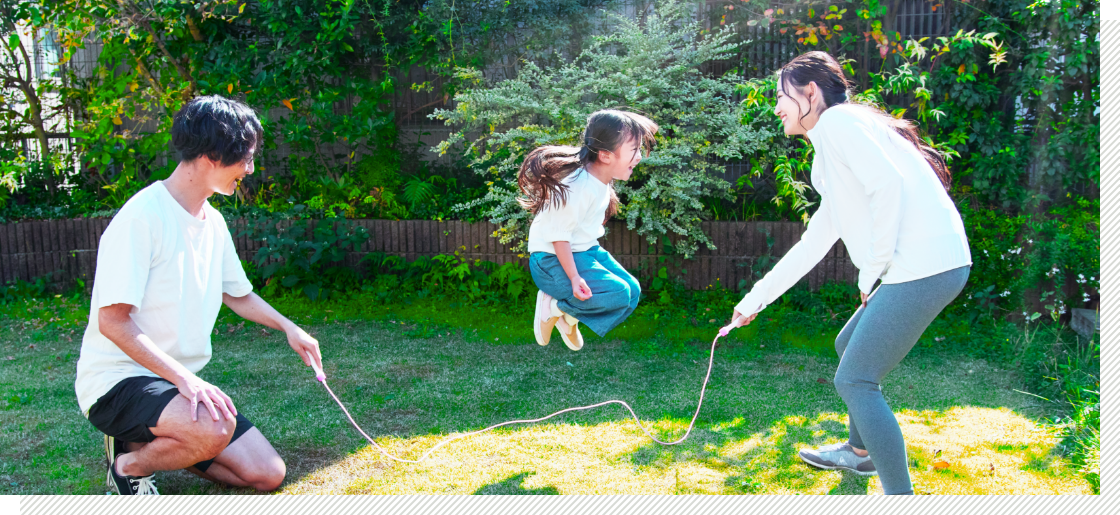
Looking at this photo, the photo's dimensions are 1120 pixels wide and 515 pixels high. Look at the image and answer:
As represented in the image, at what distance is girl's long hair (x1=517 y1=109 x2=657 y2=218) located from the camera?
378cm

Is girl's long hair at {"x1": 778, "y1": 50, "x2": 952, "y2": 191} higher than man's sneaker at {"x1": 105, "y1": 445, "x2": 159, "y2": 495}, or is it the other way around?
girl's long hair at {"x1": 778, "y1": 50, "x2": 952, "y2": 191}

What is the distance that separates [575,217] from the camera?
12.3 ft

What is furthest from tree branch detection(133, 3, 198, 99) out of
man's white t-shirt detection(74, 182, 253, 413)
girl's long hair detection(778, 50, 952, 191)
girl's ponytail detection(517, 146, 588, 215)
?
girl's long hair detection(778, 50, 952, 191)

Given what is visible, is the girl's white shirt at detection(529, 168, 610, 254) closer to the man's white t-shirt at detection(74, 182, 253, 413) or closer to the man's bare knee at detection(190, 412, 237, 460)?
the man's white t-shirt at detection(74, 182, 253, 413)

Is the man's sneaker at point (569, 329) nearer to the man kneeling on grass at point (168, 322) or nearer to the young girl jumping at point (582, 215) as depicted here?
the young girl jumping at point (582, 215)

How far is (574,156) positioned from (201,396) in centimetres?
208

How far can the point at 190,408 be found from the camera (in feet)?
8.68

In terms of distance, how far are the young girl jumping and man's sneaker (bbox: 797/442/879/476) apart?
1124 mm

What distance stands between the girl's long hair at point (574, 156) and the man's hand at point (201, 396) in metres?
1.72

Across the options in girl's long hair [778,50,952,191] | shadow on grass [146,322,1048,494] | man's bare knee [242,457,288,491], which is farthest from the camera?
shadow on grass [146,322,1048,494]

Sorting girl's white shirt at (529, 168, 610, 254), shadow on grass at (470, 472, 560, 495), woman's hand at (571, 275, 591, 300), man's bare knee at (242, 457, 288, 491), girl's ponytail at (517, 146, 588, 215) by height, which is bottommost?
shadow on grass at (470, 472, 560, 495)

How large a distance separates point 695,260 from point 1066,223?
2572 mm

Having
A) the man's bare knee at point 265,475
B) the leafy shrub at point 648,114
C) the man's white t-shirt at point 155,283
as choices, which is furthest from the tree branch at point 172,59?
the man's bare knee at point 265,475

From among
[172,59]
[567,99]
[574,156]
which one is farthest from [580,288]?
[172,59]
